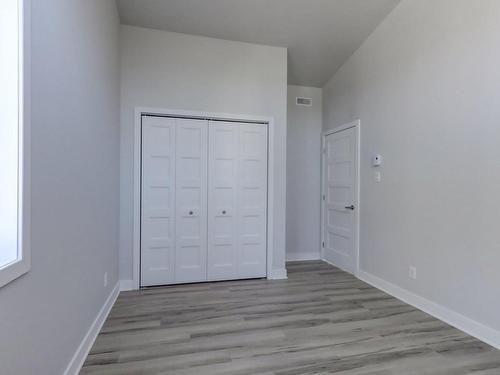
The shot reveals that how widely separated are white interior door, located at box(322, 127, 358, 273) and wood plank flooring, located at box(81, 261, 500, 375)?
2.95 ft

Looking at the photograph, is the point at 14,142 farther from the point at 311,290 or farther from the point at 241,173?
the point at 311,290

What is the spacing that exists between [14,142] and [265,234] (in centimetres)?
296

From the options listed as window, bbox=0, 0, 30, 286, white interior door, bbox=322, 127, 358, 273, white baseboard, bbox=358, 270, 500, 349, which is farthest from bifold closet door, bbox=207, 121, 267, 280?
window, bbox=0, 0, 30, 286

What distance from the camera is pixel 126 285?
3.31m

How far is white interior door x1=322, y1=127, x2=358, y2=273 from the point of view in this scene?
3.95 meters

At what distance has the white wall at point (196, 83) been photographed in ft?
10.8

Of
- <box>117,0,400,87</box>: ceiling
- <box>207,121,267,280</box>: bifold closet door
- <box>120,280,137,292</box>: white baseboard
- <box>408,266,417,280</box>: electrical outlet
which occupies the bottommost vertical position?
<box>120,280,137,292</box>: white baseboard

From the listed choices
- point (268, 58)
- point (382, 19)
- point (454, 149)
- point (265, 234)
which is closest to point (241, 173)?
point (265, 234)

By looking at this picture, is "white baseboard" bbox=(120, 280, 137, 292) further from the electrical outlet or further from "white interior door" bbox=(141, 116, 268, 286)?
the electrical outlet

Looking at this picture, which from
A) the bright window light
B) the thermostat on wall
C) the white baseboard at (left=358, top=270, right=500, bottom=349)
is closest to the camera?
the bright window light

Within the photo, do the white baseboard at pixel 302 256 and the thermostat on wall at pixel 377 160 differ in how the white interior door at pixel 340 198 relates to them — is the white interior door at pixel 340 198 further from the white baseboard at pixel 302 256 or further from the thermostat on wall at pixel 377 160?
the thermostat on wall at pixel 377 160

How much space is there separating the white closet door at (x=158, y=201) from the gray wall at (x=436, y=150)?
249cm

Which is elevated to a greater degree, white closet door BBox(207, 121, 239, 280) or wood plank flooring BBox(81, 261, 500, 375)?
white closet door BBox(207, 121, 239, 280)

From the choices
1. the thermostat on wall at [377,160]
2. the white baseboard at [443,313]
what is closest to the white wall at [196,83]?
the thermostat on wall at [377,160]
